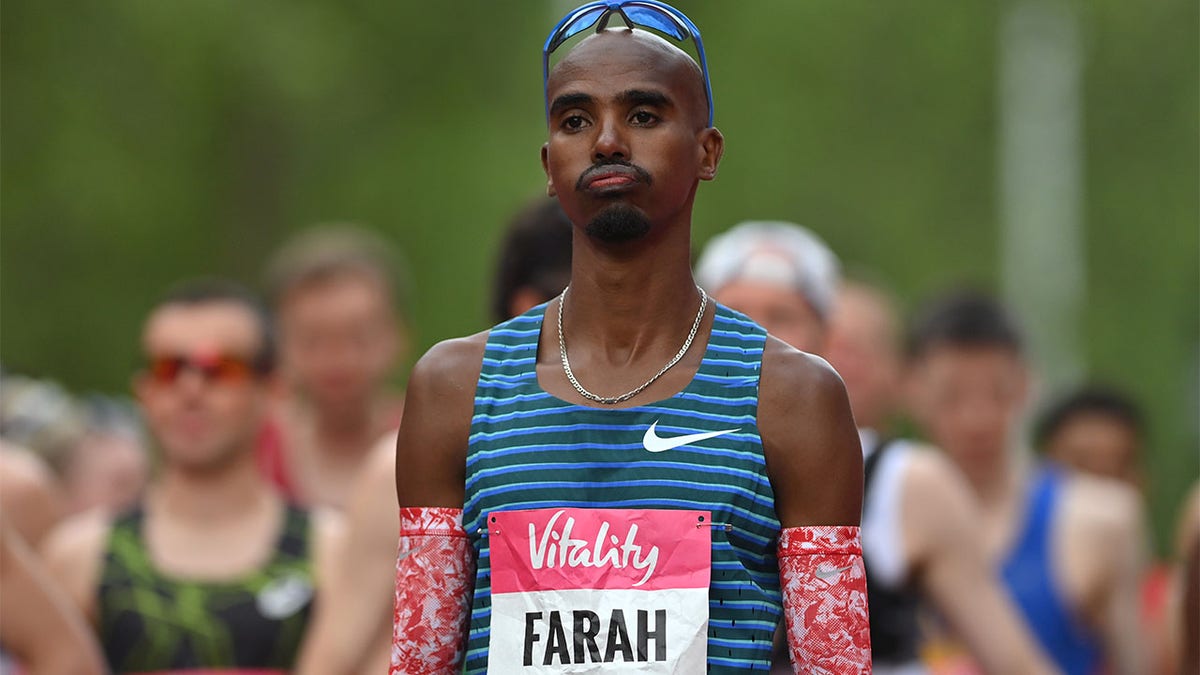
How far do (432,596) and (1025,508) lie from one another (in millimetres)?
5263

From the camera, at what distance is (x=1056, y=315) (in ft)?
101

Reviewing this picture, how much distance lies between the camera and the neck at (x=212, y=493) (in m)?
7.26

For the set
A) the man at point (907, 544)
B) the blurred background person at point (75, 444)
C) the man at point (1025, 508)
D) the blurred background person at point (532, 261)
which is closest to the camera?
the blurred background person at point (532, 261)

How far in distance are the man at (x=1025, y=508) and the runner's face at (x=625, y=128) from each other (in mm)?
5076

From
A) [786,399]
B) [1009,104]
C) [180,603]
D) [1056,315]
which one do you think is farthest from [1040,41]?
[786,399]

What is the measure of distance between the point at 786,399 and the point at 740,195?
70.5 ft

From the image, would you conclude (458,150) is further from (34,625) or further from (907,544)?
(34,625)

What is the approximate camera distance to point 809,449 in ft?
11.7

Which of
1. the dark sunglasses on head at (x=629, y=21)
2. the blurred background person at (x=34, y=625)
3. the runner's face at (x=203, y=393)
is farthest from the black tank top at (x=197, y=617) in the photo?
the dark sunglasses on head at (x=629, y=21)

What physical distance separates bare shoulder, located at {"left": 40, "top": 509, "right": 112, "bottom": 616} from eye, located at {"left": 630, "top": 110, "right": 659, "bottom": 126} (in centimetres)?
387

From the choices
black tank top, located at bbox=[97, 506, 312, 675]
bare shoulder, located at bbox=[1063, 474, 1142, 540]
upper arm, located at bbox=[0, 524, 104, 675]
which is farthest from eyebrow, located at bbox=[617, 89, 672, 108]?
bare shoulder, located at bbox=[1063, 474, 1142, 540]

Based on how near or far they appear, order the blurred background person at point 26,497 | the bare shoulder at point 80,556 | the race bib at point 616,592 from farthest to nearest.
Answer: the blurred background person at point 26,497, the bare shoulder at point 80,556, the race bib at point 616,592

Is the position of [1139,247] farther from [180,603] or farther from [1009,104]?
[180,603]

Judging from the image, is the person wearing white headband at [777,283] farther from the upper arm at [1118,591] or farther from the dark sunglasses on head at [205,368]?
the upper arm at [1118,591]
